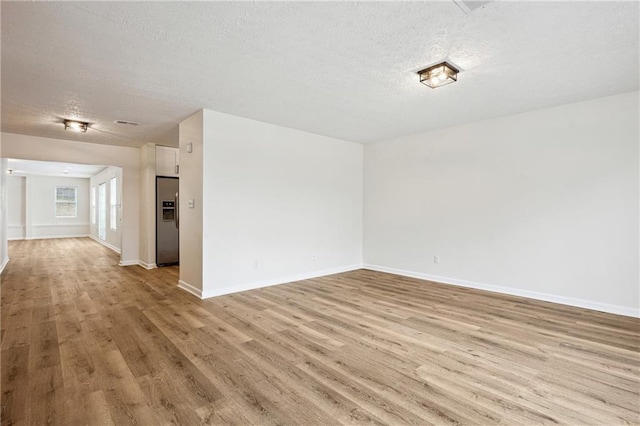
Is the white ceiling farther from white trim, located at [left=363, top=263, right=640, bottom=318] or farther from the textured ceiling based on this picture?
white trim, located at [left=363, top=263, right=640, bottom=318]

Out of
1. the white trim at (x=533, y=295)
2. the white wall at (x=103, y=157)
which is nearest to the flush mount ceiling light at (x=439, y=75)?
the white trim at (x=533, y=295)

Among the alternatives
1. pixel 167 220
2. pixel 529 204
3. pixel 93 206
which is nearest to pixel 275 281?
pixel 167 220

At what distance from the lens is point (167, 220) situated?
266 inches

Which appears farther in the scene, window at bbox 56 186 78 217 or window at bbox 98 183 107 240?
window at bbox 56 186 78 217

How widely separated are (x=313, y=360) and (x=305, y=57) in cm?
256

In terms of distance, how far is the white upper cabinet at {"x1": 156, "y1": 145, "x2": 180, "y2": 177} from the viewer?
666 cm

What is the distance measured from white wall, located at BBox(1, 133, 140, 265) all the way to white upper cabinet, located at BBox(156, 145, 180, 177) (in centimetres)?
70

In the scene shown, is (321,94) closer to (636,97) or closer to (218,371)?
(218,371)

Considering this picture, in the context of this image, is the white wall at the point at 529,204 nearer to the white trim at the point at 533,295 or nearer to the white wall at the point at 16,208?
the white trim at the point at 533,295

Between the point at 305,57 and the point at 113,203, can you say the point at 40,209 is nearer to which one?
the point at 113,203

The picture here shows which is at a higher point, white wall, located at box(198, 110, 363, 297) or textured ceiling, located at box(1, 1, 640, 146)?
textured ceiling, located at box(1, 1, 640, 146)

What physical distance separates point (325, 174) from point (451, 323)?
3.44m

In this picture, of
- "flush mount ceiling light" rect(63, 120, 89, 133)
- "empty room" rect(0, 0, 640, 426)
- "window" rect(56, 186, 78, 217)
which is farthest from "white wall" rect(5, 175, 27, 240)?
"flush mount ceiling light" rect(63, 120, 89, 133)

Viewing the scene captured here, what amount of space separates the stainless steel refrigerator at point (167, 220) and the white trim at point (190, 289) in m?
2.12
